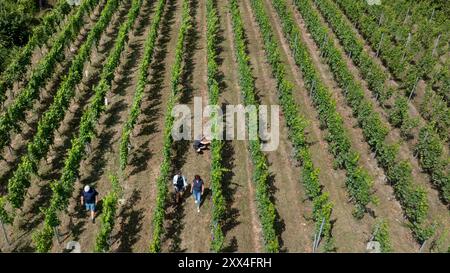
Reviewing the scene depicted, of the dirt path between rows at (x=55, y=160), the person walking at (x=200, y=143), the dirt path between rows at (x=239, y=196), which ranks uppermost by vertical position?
the person walking at (x=200, y=143)

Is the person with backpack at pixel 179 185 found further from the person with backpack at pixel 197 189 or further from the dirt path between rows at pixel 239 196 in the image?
the dirt path between rows at pixel 239 196

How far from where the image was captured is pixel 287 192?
16.6 metres

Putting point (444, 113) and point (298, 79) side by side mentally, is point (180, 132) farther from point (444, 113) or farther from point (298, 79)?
point (444, 113)

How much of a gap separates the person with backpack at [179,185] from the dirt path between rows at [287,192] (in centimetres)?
334

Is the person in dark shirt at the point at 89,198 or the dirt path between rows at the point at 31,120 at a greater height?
the person in dark shirt at the point at 89,198

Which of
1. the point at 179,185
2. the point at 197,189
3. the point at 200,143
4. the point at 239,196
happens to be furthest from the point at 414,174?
the point at 179,185

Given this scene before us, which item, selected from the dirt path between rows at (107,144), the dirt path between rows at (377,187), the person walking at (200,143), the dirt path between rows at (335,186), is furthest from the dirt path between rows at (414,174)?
the dirt path between rows at (107,144)

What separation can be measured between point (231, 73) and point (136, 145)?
729 centimetres

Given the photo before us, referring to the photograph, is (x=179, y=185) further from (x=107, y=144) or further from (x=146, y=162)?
(x=107, y=144)

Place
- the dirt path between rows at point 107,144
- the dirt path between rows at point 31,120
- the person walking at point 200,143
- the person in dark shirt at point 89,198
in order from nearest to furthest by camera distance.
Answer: the person in dark shirt at point 89,198
the dirt path between rows at point 107,144
the dirt path between rows at point 31,120
the person walking at point 200,143

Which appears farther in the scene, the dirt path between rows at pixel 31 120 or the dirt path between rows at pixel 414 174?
the dirt path between rows at pixel 31 120

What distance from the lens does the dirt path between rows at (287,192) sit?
1485cm

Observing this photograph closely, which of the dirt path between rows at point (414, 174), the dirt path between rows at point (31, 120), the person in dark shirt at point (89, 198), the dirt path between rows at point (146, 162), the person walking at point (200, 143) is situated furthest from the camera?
the person walking at point (200, 143)
